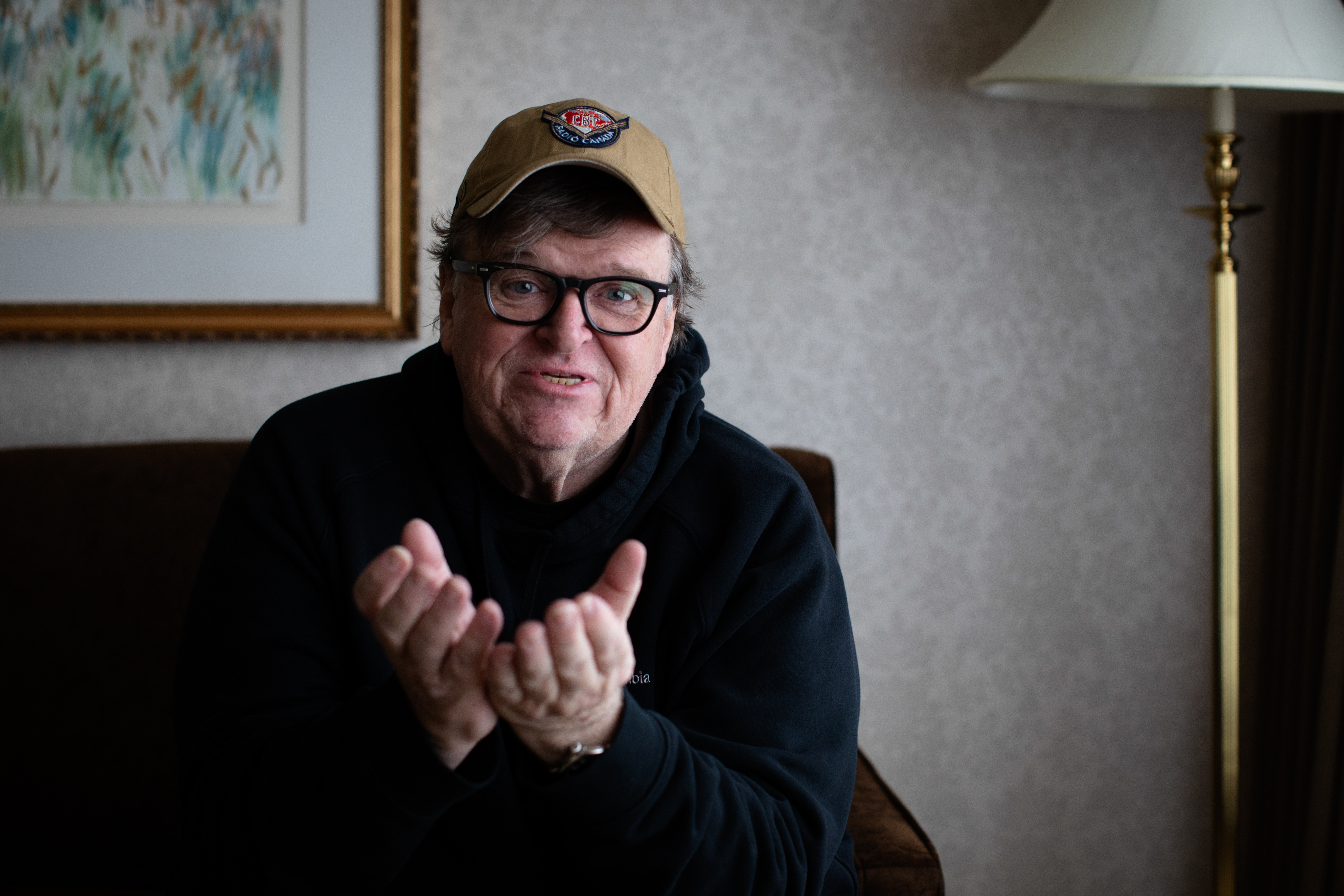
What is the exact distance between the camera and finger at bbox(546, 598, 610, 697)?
0.66 meters

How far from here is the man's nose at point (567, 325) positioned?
969 mm

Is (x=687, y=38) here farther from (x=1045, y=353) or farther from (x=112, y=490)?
(x=112, y=490)

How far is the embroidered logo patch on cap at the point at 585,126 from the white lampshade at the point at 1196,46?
2.37 feet

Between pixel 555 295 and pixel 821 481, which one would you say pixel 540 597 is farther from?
pixel 821 481

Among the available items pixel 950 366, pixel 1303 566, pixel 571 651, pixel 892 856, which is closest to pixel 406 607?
pixel 571 651

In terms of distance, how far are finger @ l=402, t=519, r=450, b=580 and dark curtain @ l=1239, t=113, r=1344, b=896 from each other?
152cm

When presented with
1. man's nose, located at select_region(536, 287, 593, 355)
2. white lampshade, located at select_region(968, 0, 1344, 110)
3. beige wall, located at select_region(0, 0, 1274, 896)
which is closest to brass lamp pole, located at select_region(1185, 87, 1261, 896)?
white lampshade, located at select_region(968, 0, 1344, 110)

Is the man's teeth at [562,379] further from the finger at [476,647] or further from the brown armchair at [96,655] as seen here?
the brown armchair at [96,655]

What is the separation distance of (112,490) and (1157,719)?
74.9 inches

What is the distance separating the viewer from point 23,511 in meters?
1.54

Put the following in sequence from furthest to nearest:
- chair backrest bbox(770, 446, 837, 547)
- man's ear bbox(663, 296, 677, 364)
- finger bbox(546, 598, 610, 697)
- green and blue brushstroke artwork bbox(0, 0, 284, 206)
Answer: green and blue brushstroke artwork bbox(0, 0, 284, 206), chair backrest bbox(770, 446, 837, 547), man's ear bbox(663, 296, 677, 364), finger bbox(546, 598, 610, 697)

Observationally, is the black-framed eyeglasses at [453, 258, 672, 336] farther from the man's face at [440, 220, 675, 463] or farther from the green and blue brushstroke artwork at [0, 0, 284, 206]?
the green and blue brushstroke artwork at [0, 0, 284, 206]

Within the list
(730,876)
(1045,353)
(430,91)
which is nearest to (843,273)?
(1045,353)

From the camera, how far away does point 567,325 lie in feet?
3.18
